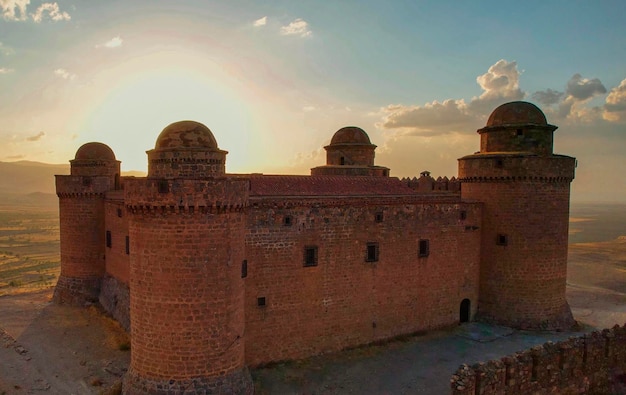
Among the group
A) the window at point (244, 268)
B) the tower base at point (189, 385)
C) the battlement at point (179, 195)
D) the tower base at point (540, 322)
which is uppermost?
the battlement at point (179, 195)

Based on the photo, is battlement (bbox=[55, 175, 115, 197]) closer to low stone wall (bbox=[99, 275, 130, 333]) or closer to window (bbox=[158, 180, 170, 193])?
low stone wall (bbox=[99, 275, 130, 333])

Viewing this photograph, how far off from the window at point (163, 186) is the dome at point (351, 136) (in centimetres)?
1750

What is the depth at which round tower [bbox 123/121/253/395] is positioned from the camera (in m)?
12.3

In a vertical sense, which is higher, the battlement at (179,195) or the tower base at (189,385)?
the battlement at (179,195)

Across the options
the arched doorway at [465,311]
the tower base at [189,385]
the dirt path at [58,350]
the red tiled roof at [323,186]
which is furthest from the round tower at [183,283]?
the arched doorway at [465,311]

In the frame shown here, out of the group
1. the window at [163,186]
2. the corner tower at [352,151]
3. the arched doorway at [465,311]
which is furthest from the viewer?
the corner tower at [352,151]

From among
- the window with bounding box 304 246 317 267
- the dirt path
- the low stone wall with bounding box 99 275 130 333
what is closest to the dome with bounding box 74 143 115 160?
the low stone wall with bounding box 99 275 130 333

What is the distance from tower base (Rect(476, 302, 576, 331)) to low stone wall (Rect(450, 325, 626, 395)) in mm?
5905

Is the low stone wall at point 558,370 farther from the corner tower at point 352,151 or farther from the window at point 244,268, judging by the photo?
the corner tower at point 352,151

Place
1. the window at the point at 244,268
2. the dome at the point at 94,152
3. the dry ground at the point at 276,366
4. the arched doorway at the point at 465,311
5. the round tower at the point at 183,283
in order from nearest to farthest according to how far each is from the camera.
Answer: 1. the round tower at the point at 183,283
2. the window at the point at 244,268
3. the dry ground at the point at 276,366
4. the arched doorway at the point at 465,311
5. the dome at the point at 94,152

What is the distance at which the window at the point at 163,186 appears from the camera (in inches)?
475

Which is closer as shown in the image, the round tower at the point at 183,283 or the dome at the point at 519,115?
the round tower at the point at 183,283

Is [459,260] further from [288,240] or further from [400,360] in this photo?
[288,240]

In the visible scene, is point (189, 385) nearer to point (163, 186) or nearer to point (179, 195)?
point (179, 195)
